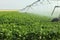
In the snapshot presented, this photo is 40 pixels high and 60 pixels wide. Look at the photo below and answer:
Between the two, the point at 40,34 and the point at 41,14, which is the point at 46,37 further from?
the point at 41,14

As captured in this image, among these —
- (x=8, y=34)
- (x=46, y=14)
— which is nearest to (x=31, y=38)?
(x=8, y=34)

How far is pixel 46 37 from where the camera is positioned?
219 inches

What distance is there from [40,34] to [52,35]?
15.2 inches

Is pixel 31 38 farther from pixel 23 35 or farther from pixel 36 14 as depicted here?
pixel 36 14

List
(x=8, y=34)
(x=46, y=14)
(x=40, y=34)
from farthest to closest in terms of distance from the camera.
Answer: (x=46, y=14), (x=40, y=34), (x=8, y=34)

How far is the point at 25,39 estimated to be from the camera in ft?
17.3

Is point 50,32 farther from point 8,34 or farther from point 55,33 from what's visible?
Result: point 8,34

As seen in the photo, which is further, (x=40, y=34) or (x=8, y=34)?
(x=40, y=34)

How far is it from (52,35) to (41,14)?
624 centimetres

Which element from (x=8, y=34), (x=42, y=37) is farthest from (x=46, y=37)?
(x=8, y=34)

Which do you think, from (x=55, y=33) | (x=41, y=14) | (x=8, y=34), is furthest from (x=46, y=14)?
(x=8, y=34)

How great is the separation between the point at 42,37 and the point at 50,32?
29 cm

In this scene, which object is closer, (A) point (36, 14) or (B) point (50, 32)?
(B) point (50, 32)

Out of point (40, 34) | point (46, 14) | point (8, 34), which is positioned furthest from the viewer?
point (46, 14)
